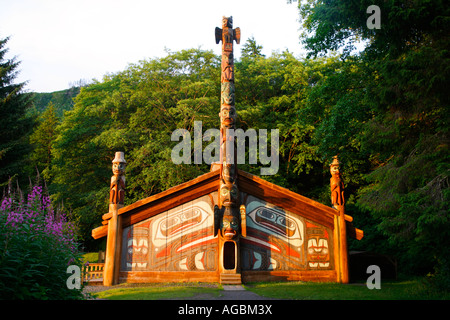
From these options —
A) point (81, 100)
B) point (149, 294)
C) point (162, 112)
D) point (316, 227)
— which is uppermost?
point (81, 100)

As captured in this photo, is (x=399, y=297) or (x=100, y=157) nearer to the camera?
(x=399, y=297)

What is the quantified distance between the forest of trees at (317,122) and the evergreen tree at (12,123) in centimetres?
8

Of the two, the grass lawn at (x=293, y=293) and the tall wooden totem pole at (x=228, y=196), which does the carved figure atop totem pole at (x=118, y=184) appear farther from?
the tall wooden totem pole at (x=228, y=196)

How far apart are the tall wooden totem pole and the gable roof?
53cm

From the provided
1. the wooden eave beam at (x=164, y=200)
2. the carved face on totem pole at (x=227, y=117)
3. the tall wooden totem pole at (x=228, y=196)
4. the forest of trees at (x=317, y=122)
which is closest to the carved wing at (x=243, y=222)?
the tall wooden totem pole at (x=228, y=196)

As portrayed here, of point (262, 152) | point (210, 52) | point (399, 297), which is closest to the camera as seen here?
point (399, 297)

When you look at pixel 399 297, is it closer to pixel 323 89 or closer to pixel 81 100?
pixel 323 89

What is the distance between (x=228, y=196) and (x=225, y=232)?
1157mm

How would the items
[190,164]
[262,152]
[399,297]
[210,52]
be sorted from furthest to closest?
[210,52]
[262,152]
[190,164]
[399,297]

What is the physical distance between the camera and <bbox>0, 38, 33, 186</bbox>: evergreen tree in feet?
76.2

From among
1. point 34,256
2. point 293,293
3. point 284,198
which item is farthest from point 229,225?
point 34,256

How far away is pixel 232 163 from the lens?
1273cm
